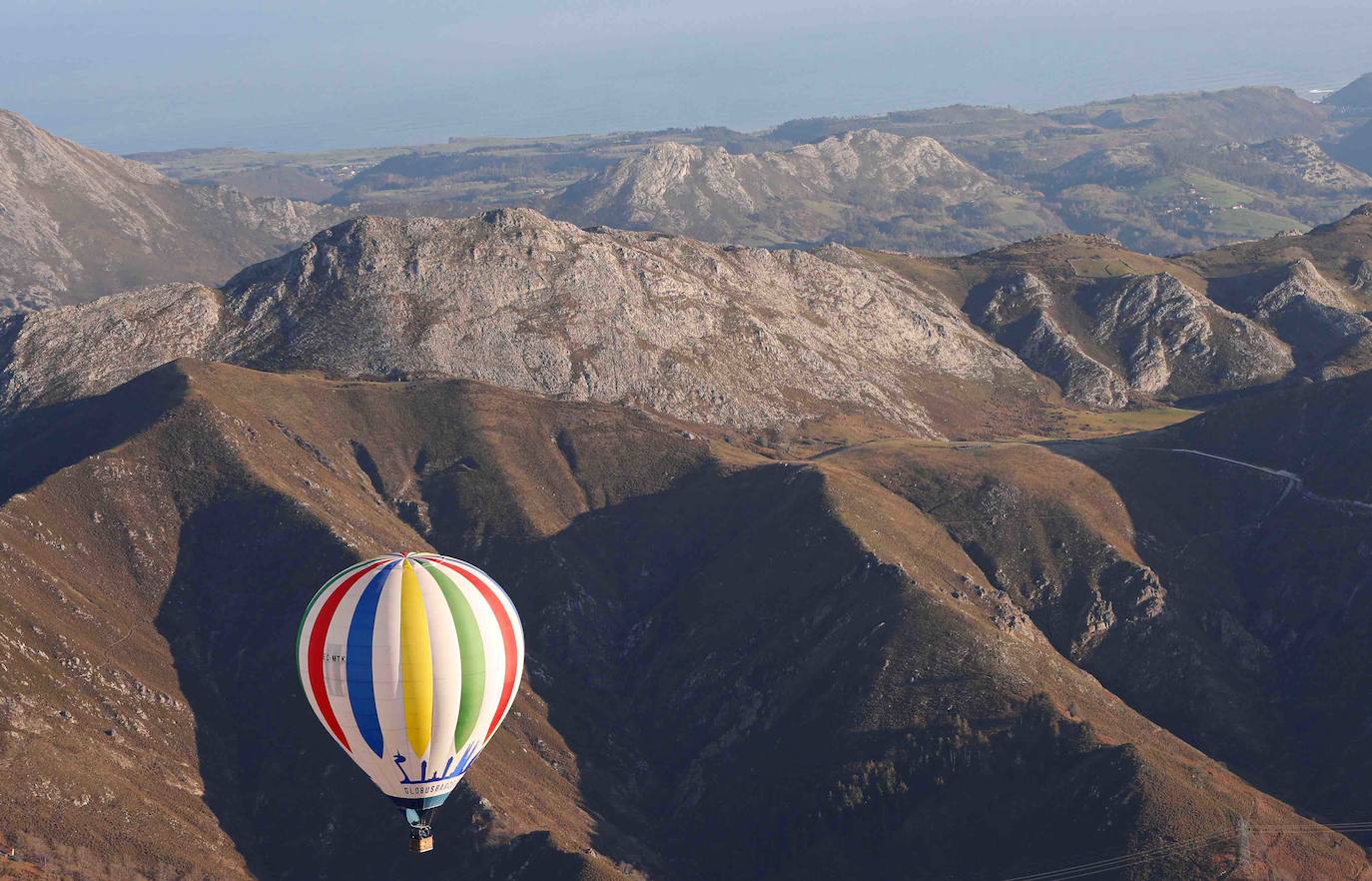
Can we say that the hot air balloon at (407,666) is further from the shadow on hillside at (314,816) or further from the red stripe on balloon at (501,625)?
the shadow on hillside at (314,816)

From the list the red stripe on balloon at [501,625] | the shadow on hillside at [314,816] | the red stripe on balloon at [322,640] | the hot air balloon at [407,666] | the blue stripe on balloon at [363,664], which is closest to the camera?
the blue stripe on balloon at [363,664]

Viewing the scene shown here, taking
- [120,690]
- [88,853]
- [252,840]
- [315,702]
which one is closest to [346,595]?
[315,702]

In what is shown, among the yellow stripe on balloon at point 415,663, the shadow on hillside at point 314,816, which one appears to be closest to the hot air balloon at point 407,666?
the yellow stripe on balloon at point 415,663

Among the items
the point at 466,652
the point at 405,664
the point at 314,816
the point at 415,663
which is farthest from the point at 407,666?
the point at 314,816

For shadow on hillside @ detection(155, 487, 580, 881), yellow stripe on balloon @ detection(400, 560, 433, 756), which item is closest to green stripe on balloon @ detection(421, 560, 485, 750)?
yellow stripe on balloon @ detection(400, 560, 433, 756)

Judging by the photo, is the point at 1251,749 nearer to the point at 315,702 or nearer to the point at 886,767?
the point at 886,767

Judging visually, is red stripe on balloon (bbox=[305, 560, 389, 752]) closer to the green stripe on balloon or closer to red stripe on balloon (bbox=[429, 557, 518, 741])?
the green stripe on balloon
